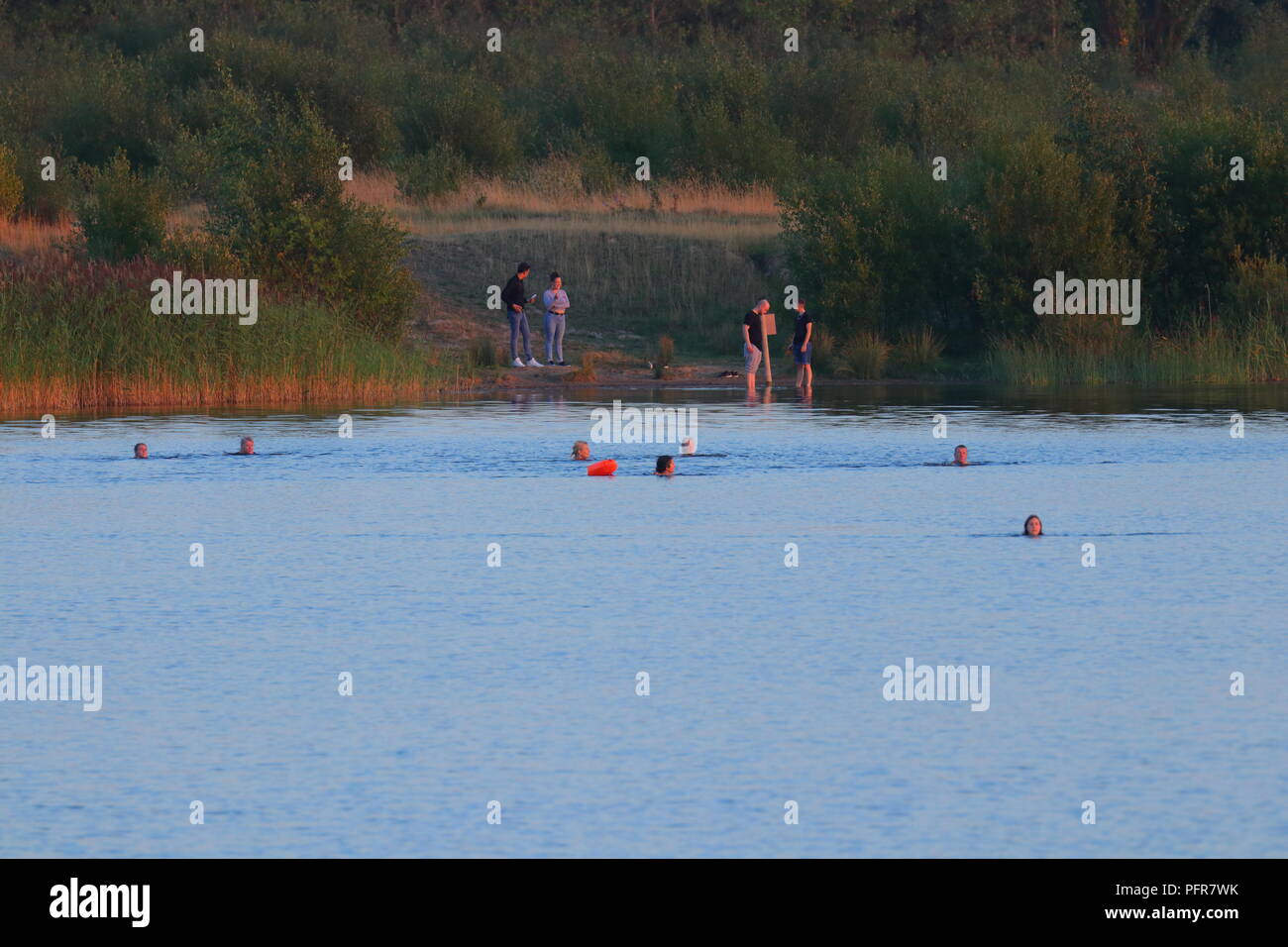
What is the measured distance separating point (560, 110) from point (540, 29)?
18.9 m

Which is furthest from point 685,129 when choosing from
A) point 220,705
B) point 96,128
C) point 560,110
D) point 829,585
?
point 220,705

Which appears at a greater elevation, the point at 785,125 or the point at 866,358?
the point at 785,125

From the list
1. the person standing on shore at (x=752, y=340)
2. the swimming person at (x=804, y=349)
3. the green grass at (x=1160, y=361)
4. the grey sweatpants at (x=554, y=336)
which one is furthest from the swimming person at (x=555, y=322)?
the green grass at (x=1160, y=361)

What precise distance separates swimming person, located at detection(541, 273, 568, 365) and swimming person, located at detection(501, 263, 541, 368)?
366 millimetres

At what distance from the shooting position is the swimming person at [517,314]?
4203 centimetres

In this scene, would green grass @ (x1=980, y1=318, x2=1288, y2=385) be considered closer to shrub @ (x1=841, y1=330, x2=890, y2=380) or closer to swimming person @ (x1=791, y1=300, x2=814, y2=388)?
shrub @ (x1=841, y1=330, x2=890, y2=380)

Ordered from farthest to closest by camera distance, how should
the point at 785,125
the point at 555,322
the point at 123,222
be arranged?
the point at 785,125 → the point at 123,222 → the point at 555,322

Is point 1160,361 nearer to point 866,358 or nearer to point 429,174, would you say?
point 866,358

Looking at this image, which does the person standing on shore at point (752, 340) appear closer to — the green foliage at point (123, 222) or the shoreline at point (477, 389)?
the shoreline at point (477, 389)

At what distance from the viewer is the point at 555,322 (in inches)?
1716

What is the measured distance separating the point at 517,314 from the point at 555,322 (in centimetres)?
93

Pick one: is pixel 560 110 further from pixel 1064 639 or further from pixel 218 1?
pixel 1064 639

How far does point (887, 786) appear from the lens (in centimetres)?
1088
